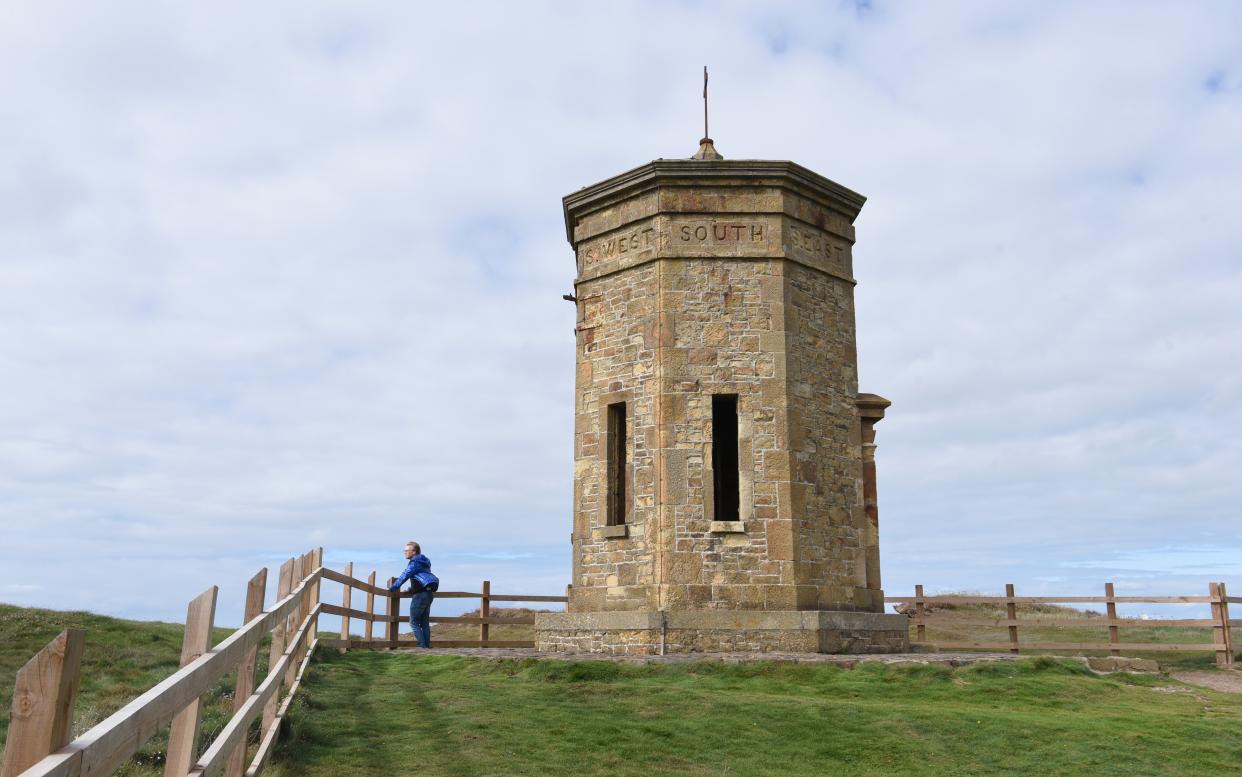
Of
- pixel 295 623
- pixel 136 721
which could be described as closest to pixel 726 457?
pixel 295 623

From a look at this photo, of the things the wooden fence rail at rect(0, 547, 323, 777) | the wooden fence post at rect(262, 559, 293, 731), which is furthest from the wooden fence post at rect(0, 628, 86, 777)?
the wooden fence post at rect(262, 559, 293, 731)

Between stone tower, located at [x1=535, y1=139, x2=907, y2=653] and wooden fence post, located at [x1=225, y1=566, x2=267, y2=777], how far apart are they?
8065mm

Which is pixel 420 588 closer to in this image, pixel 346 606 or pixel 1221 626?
pixel 346 606

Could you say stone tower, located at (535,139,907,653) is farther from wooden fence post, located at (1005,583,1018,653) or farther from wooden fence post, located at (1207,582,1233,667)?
wooden fence post, located at (1207,582,1233,667)

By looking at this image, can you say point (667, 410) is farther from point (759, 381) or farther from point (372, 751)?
point (372, 751)

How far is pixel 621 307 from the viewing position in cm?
1424

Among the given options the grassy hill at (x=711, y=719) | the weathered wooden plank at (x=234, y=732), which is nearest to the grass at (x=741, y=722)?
the grassy hill at (x=711, y=719)

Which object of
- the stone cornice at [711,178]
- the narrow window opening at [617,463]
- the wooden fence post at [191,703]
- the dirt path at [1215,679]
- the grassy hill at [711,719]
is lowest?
the dirt path at [1215,679]

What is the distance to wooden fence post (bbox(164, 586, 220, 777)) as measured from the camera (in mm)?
3234

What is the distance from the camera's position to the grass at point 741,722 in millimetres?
7004

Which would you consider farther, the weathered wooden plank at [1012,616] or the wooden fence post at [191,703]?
the weathered wooden plank at [1012,616]

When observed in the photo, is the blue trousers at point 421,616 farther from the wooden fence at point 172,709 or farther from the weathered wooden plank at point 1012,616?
the weathered wooden plank at point 1012,616

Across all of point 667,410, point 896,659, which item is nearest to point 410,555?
point 667,410

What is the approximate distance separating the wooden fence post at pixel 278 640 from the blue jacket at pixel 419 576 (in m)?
6.97
